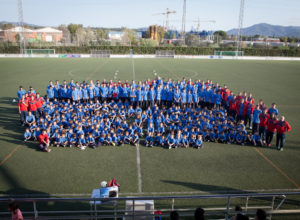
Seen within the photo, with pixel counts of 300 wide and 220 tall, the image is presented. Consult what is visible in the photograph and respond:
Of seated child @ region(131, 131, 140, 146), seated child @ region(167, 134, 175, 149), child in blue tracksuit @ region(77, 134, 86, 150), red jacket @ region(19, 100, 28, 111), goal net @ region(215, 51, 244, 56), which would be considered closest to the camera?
child in blue tracksuit @ region(77, 134, 86, 150)

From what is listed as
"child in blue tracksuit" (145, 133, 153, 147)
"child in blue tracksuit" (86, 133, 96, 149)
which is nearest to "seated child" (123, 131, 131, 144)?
"child in blue tracksuit" (145, 133, 153, 147)

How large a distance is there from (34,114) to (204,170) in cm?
951

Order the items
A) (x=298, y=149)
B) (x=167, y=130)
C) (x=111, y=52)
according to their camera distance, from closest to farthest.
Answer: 1. (x=298, y=149)
2. (x=167, y=130)
3. (x=111, y=52)

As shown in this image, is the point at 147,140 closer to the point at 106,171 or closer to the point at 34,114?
the point at 106,171

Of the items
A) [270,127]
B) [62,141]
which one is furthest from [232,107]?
[62,141]

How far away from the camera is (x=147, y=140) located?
10062mm

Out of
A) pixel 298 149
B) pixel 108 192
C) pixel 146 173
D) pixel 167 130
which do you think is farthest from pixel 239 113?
pixel 108 192

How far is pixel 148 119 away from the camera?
→ 11.1 m

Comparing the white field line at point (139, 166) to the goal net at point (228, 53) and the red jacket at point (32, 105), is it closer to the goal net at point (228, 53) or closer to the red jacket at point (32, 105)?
the red jacket at point (32, 105)

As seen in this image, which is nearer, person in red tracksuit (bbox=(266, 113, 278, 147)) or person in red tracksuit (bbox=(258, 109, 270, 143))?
person in red tracksuit (bbox=(266, 113, 278, 147))

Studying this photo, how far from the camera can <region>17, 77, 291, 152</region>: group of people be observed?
391 inches

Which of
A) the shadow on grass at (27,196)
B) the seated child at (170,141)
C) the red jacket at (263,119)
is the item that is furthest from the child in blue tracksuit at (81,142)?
the red jacket at (263,119)

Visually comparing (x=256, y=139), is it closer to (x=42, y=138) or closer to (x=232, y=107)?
(x=232, y=107)

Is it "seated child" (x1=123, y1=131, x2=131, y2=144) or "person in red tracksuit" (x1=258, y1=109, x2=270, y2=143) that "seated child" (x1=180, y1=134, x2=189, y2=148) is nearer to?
"seated child" (x1=123, y1=131, x2=131, y2=144)
